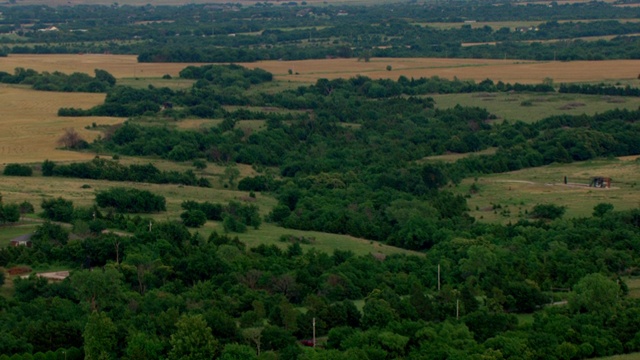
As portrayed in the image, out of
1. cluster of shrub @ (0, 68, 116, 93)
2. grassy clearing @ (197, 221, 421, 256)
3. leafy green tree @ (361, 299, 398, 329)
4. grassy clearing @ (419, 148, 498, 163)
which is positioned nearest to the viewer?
leafy green tree @ (361, 299, 398, 329)

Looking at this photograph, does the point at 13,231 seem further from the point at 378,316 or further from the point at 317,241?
the point at 378,316

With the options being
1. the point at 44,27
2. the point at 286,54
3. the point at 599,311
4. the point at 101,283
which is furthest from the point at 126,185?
the point at 44,27

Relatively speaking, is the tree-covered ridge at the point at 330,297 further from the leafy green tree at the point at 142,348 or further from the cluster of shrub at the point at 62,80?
the cluster of shrub at the point at 62,80

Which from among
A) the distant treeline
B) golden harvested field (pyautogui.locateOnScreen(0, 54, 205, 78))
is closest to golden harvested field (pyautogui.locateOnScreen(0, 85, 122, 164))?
golden harvested field (pyautogui.locateOnScreen(0, 54, 205, 78))

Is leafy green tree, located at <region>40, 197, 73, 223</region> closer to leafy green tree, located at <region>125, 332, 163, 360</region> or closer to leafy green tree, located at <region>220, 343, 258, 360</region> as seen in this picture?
leafy green tree, located at <region>125, 332, 163, 360</region>

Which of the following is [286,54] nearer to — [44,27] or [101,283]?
[44,27]
